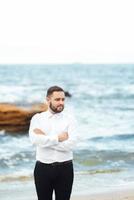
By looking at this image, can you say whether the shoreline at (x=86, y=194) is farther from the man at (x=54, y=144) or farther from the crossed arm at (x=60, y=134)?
the crossed arm at (x=60, y=134)

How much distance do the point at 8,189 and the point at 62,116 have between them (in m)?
4.48

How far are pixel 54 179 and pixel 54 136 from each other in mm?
397

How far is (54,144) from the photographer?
5.15 meters

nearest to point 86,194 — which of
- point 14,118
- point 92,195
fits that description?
point 92,195

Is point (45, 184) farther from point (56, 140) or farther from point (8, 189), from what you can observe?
point (8, 189)

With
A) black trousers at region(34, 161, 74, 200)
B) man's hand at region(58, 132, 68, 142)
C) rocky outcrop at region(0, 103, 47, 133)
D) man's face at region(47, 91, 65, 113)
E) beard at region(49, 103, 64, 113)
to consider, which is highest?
man's face at region(47, 91, 65, 113)

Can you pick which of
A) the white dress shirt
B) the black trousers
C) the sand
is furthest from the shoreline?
the white dress shirt

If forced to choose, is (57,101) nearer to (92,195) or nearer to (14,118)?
(92,195)

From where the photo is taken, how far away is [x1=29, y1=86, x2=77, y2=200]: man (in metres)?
5.18

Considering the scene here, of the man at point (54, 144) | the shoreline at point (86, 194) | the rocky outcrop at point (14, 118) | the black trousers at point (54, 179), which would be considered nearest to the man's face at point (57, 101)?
the man at point (54, 144)

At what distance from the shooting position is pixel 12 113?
22688mm

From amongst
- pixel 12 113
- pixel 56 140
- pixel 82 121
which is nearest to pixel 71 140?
pixel 56 140

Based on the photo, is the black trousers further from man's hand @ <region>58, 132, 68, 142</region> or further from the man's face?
the man's face

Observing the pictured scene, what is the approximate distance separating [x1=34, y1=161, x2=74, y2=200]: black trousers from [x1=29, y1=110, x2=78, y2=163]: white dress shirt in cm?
6
